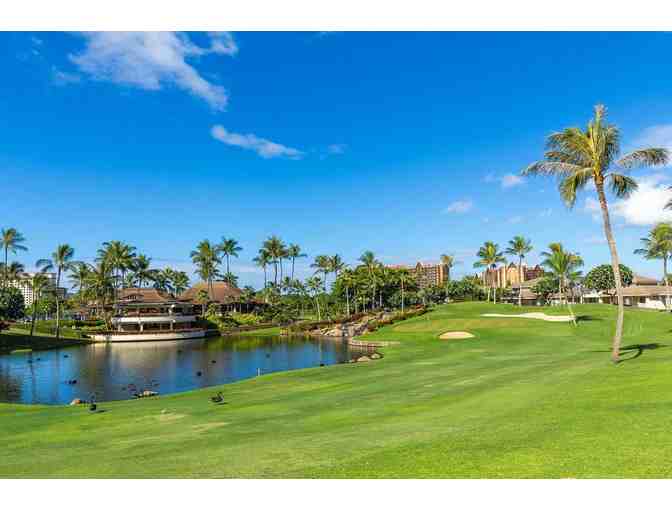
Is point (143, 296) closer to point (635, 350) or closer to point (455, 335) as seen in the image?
point (455, 335)

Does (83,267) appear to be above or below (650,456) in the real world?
above

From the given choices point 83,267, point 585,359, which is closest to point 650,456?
point 585,359

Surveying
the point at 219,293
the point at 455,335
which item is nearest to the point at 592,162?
the point at 455,335

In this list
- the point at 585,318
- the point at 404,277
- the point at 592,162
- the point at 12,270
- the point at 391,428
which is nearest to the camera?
the point at 391,428

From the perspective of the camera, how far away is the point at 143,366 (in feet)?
190

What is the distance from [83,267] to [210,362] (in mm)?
69860

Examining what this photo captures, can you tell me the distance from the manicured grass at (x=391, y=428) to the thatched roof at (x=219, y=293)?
314 feet

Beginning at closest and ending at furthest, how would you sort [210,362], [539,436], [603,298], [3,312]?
[539,436]
[210,362]
[3,312]
[603,298]

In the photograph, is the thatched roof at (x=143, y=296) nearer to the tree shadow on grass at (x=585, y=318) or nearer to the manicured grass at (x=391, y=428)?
the manicured grass at (x=391, y=428)

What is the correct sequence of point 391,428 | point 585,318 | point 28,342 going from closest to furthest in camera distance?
1. point 391,428
2. point 585,318
3. point 28,342

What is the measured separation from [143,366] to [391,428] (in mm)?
50562
